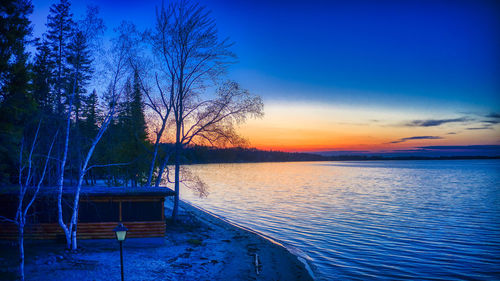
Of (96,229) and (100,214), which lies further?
(100,214)

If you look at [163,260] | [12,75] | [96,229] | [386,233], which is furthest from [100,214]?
[386,233]

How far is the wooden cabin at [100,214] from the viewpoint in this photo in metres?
16.7

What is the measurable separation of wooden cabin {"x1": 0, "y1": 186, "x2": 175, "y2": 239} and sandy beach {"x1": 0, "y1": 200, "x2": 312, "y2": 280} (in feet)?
1.77

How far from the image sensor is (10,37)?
16094mm

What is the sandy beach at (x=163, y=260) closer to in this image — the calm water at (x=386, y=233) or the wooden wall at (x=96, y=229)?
the wooden wall at (x=96, y=229)

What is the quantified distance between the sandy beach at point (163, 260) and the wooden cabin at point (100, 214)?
0.54 metres

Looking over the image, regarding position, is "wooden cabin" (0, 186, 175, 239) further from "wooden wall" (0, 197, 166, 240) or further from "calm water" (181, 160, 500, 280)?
"calm water" (181, 160, 500, 280)

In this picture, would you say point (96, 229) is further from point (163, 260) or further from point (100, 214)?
point (163, 260)

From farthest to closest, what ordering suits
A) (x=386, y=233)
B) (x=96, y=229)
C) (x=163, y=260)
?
(x=386, y=233) < (x=96, y=229) < (x=163, y=260)

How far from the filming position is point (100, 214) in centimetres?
1758

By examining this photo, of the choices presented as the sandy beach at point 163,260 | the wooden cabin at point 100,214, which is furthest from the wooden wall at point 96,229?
the sandy beach at point 163,260

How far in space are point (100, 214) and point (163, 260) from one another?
5.05 m

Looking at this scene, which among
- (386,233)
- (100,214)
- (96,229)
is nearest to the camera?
(96,229)

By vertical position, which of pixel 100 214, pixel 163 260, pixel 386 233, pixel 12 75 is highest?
pixel 12 75
